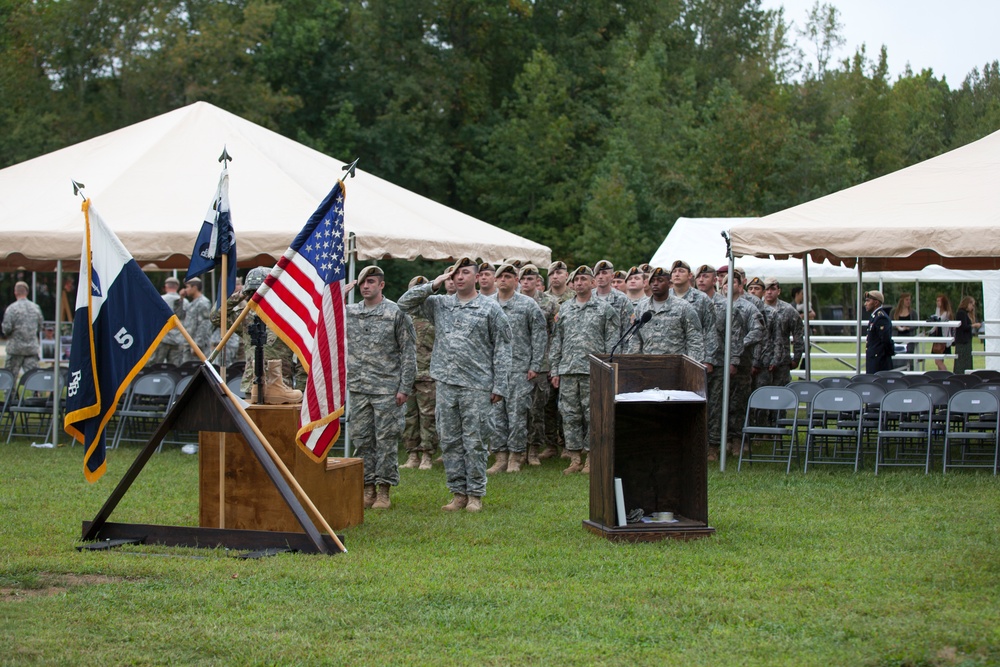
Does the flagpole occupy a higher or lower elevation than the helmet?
lower

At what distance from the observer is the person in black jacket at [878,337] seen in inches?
639

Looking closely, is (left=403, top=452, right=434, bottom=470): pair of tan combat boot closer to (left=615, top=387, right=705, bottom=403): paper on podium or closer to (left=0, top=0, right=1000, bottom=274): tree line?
(left=615, top=387, right=705, bottom=403): paper on podium

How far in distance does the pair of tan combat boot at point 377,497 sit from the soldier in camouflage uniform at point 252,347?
1.64 m

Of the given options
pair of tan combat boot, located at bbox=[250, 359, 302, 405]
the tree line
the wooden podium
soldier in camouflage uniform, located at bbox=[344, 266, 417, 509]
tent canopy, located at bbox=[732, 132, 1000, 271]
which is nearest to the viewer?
the wooden podium

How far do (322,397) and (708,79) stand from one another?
5016cm

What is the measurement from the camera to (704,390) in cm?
864

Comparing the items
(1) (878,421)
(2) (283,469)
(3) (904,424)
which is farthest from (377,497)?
(3) (904,424)

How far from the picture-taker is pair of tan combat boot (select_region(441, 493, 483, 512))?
32.3ft

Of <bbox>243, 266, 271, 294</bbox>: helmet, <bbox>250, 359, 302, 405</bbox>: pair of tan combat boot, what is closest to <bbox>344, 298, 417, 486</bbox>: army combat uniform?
<bbox>250, 359, 302, 405</bbox>: pair of tan combat boot

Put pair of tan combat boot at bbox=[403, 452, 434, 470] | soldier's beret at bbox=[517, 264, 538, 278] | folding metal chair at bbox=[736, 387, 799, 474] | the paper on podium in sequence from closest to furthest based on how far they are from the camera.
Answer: the paper on podium, folding metal chair at bbox=[736, 387, 799, 474], pair of tan combat boot at bbox=[403, 452, 434, 470], soldier's beret at bbox=[517, 264, 538, 278]

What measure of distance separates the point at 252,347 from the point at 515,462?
3.01m

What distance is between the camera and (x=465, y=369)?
31.8 feet

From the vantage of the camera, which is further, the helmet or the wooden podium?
the helmet

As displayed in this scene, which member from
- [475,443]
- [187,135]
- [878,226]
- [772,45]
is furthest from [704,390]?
[772,45]
